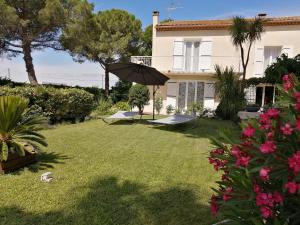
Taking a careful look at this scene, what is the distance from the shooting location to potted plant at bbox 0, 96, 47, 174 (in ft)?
17.6

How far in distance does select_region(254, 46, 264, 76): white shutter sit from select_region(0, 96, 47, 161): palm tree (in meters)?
17.1

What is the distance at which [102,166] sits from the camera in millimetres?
6125

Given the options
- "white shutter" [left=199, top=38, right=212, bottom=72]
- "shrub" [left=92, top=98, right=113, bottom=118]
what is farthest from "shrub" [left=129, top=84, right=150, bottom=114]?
"white shutter" [left=199, top=38, right=212, bottom=72]

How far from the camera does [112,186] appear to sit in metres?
4.99

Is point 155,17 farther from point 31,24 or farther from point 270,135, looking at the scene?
point 270,135

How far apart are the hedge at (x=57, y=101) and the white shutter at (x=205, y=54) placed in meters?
9.38

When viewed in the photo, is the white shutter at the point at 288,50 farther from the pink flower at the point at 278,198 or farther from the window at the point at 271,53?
the pink flower at the point at 278,198

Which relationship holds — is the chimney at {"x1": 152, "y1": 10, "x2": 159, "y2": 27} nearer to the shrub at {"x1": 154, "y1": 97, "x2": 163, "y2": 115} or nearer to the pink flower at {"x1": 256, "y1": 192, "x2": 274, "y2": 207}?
the shrub at {"x1": 154, "y1": 97, "x2": 163, "y2": 115}

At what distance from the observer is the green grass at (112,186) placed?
3900mm

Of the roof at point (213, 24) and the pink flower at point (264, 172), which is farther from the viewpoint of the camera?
the roof at point (213, 24)

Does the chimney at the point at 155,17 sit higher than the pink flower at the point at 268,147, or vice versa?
the chimney at the point at 155,17

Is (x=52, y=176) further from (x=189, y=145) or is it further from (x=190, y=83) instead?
(x=190, y=83)

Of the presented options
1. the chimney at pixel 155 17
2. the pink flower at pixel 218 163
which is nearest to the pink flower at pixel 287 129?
the pink flower at pixel 218 163

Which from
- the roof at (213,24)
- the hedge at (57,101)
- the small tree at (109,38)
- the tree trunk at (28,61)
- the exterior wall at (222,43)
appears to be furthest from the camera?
the small tree at (109,38)
